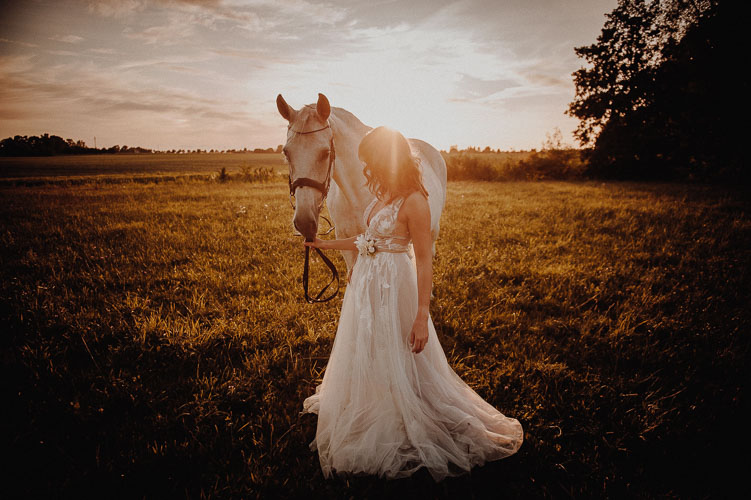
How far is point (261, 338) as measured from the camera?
3.50 meters

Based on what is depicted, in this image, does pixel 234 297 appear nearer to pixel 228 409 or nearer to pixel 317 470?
pixel 228 409

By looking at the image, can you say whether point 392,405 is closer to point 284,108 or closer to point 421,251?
point 421,251

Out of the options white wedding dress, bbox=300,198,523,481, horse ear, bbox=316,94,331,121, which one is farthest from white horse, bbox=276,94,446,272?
white wedding dress, bbox=300,198,523,481

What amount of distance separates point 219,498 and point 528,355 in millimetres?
3014

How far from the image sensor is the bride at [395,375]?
6.36 feet

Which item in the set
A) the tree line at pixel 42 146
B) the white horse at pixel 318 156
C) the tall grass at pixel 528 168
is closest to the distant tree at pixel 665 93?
the tall grass at pixel 528 168

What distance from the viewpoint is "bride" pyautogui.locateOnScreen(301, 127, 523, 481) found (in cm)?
194

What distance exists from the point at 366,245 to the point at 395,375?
0.92 m

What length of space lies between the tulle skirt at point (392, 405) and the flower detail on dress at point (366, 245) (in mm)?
54

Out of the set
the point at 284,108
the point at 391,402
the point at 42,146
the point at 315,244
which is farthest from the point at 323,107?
the point at 42,146

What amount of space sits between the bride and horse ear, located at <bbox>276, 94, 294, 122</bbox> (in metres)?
0.95

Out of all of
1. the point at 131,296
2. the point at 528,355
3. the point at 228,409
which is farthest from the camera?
the point at 131,296

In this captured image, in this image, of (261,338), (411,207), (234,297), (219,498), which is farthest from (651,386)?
(234,297)

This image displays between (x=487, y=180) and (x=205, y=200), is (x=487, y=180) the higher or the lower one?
the higher one
